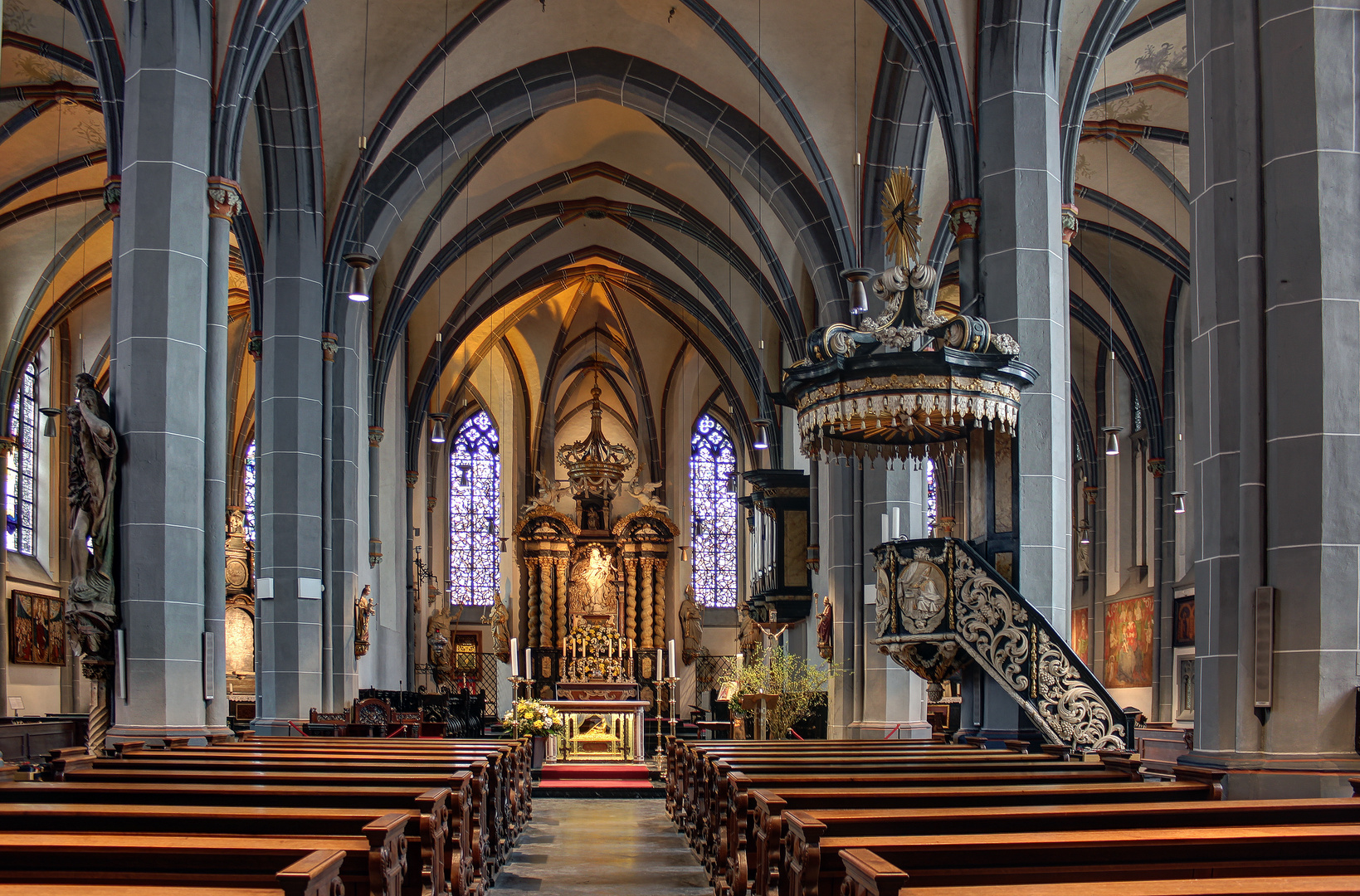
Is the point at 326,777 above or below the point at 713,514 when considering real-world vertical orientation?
below

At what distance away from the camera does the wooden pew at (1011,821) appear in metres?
4.37

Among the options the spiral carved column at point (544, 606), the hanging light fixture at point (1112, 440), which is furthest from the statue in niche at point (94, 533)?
the spiral carved column at point (544, 606)

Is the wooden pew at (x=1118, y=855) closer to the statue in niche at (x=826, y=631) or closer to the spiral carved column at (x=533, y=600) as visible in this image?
the statue in niche at (x=826, y=631)

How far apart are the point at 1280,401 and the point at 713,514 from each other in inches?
1019

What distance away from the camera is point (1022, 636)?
9.46 m

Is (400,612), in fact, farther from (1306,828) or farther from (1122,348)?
(1306,828)

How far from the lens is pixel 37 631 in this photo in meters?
22.0

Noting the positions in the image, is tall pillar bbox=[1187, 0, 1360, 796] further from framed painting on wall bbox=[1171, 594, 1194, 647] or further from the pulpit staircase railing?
framed painting on wall bbox=[1171, 594, 1194, 647]

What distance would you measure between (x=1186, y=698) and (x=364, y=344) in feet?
48.9

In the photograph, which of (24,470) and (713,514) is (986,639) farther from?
(713,514)

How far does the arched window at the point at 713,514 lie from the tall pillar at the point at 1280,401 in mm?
24239

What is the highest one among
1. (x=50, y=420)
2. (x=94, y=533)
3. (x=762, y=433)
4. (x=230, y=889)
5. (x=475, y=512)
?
(x=50, y=420)

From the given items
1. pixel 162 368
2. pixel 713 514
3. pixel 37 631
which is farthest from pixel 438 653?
pixel 162 368

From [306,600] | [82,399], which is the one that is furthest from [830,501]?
[82,399]
